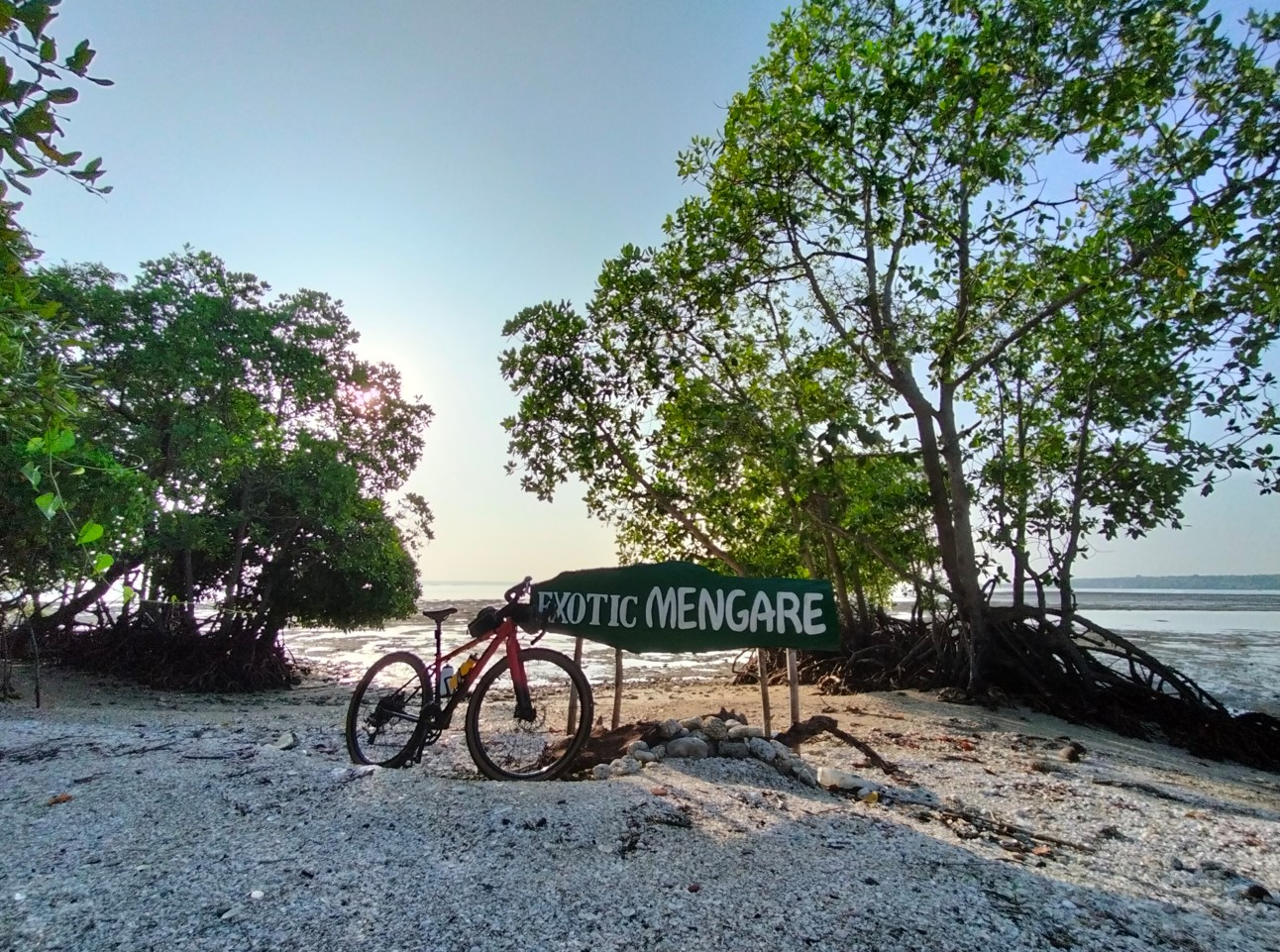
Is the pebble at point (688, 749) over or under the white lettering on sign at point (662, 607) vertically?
under

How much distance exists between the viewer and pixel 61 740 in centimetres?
523

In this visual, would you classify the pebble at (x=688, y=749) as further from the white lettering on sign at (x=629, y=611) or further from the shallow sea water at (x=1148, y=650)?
the shallow sea water at (x=1148, y=650)

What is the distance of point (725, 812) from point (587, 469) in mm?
7558

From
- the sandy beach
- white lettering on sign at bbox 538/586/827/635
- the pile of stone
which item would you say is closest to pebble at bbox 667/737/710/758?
the pile of stone

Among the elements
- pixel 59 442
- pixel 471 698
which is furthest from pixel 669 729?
pixel 59 442

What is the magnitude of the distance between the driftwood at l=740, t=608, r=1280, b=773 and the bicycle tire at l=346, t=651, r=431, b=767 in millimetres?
6989

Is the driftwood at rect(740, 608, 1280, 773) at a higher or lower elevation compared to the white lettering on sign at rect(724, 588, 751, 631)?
lower

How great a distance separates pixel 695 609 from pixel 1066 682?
6.33 m

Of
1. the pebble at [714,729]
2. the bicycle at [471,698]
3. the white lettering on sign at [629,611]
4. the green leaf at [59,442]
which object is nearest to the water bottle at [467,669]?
the bicycle at [471,698]

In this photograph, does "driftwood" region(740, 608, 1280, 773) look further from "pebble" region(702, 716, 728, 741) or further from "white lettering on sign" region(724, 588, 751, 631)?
"white lettering on sign" region(724, 588, 751, 631)

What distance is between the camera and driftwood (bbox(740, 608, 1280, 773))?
7.69m

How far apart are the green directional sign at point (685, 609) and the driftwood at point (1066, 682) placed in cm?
500

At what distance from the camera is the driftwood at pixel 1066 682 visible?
25.2ft

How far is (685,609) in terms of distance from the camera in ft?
17.5
